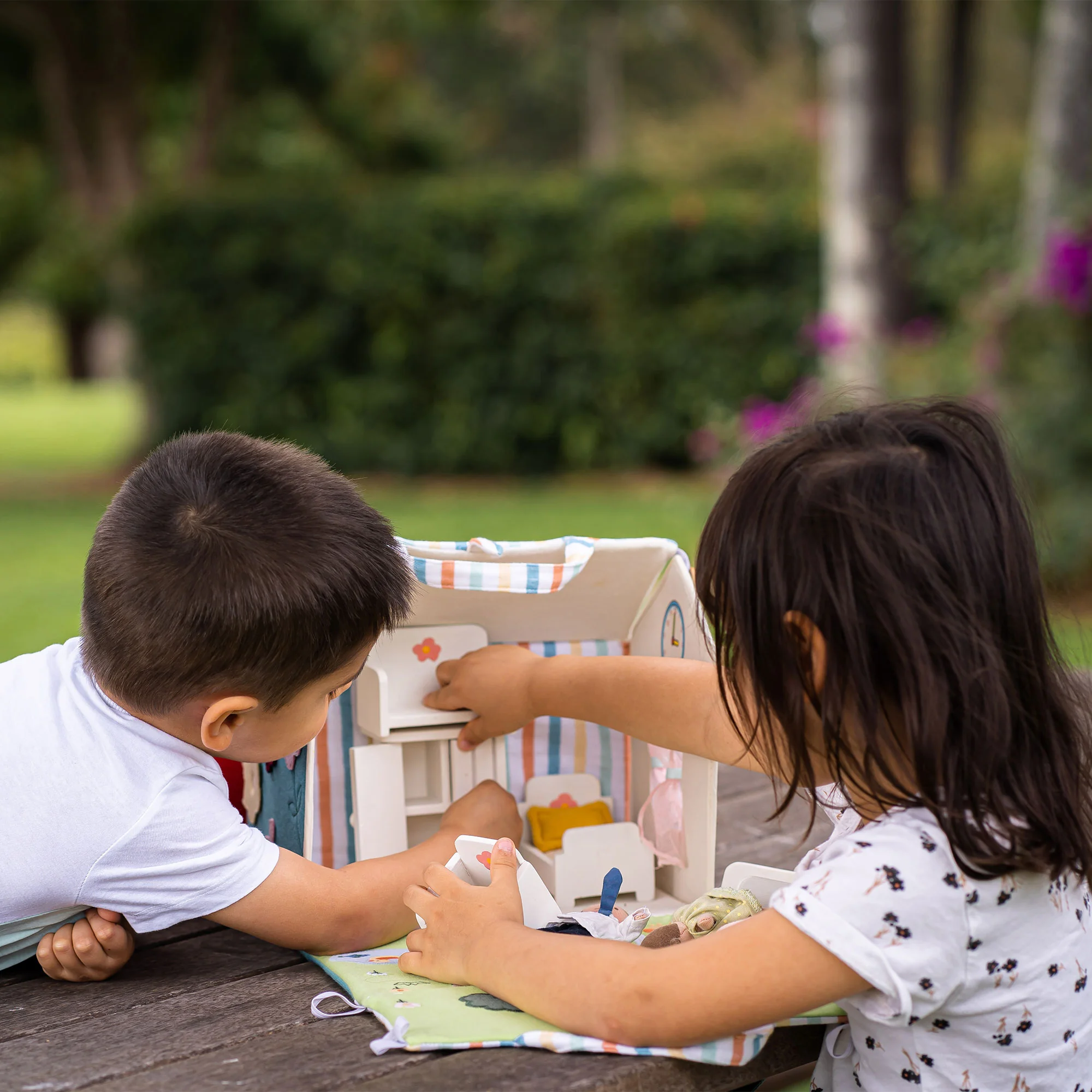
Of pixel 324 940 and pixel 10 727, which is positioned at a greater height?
pixel 10 727

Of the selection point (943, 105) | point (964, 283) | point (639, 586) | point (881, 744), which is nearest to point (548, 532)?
point (964, 283)

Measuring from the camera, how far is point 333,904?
1.34 meters

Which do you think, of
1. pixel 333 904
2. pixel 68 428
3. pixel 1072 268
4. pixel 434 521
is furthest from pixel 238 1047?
pixel 68 428

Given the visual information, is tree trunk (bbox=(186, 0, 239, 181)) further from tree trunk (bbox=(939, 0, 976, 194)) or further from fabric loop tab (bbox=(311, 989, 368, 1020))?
fabric loop tab (bbox=(311, 989, 368, 1020))

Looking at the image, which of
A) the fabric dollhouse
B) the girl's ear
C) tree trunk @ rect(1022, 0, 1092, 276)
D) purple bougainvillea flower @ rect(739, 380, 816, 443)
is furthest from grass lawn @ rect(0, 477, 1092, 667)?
the girl's ear

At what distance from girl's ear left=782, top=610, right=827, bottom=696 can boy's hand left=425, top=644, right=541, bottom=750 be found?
55 cm

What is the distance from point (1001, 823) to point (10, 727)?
1.01m

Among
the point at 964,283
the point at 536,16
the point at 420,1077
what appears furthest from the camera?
the point at 536,16

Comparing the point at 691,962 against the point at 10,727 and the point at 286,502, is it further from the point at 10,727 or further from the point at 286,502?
the point at 10,727

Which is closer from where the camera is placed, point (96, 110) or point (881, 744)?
point (881, 744)

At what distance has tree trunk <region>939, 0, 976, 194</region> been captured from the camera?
468 inches

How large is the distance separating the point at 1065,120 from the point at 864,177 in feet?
3.23

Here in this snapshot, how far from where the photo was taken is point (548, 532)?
724cm

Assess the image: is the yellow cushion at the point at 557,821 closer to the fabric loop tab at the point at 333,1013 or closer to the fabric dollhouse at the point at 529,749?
the fabric dollhouse at the point at 529,749
